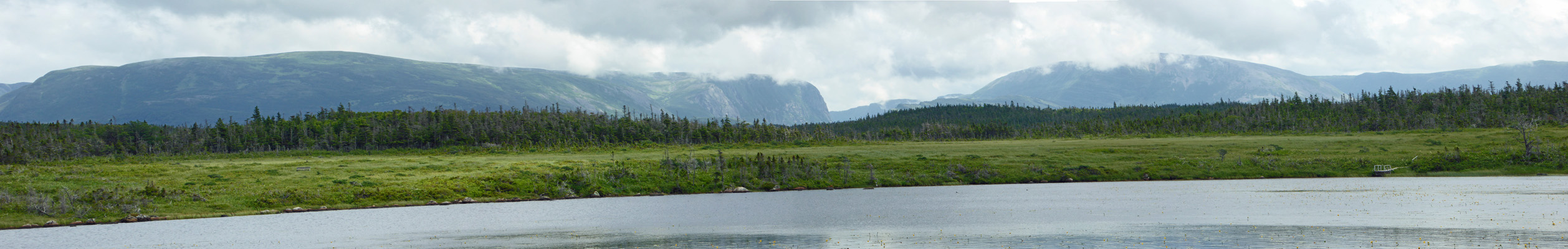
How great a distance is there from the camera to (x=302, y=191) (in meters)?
99.7

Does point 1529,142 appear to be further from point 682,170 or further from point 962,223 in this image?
point 682,170

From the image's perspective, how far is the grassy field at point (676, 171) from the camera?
299 feet

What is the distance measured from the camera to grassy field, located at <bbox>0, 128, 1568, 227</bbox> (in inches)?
3583

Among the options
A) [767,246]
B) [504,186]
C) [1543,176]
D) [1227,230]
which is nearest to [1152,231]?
[1227,230]

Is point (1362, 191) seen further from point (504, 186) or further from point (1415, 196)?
point (504, 186)

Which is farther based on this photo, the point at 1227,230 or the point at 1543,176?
the point at 1543,176

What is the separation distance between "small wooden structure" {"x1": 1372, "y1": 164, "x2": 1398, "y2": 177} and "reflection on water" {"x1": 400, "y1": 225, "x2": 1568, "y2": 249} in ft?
299

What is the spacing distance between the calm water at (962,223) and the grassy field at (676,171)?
1088 cm

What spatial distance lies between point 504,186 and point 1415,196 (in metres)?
96.8

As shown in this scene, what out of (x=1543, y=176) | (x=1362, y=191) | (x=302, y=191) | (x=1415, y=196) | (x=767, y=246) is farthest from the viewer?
(x=1543, y=176)

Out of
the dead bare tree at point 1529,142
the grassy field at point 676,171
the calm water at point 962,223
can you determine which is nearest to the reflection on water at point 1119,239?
the calm water at point 962,223

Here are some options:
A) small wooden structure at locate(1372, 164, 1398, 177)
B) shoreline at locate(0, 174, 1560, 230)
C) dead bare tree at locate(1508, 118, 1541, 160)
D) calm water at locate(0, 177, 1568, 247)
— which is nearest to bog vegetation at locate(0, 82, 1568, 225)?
dead bare tree at locate(1508, 118, 1541, 160)

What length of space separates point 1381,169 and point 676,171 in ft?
332

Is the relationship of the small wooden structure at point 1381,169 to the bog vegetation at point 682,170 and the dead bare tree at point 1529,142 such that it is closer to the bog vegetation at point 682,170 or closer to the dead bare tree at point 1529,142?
the bog vegetation at point 682,170
